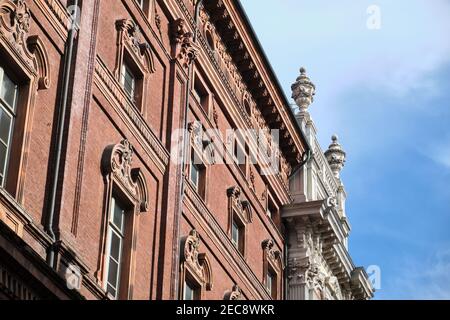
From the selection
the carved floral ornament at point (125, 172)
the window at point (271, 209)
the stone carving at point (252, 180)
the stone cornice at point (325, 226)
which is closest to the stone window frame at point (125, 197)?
the carved floral ornament at point (125, 172)

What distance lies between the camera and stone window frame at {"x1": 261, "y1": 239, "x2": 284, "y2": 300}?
3822cm

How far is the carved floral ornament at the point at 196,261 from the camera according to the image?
2966 cm

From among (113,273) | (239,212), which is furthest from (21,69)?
(239,212)

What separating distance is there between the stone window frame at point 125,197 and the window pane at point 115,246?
25 centimetres

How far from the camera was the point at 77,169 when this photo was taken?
23.5m

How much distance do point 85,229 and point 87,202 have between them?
2.03ft

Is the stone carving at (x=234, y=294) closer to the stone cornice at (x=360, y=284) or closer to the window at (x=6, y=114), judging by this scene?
the window at (x=6, y=114)

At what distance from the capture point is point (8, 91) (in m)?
21.9

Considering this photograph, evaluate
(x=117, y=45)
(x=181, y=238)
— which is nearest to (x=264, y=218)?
(x=181, y=238)

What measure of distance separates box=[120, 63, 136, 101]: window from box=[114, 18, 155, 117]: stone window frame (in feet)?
0.27

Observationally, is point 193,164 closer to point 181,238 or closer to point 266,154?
point 181,238

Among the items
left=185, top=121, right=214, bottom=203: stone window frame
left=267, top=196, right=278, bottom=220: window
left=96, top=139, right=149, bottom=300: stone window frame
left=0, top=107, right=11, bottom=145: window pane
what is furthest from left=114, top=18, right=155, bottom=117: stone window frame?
left=267, top=196, right=278, bottom=220: window

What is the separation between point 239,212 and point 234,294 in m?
3.40

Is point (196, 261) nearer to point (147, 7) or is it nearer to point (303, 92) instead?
point (147, 7)
